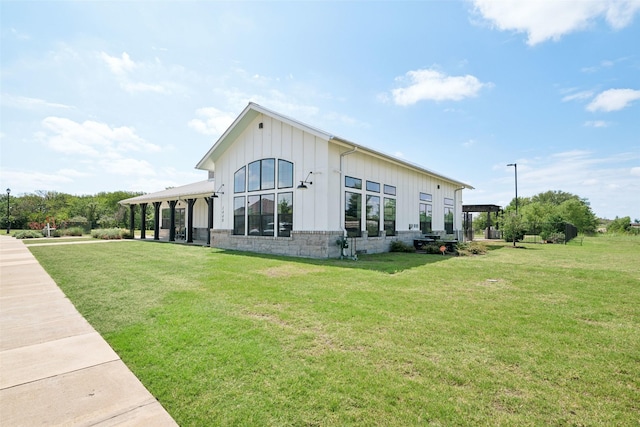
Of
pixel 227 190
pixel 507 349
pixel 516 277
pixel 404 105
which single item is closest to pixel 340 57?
pixel 404 105

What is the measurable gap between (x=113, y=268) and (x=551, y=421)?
10.00m

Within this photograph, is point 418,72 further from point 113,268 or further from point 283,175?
point 113,268

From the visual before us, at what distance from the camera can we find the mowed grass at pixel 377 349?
7.21 feet

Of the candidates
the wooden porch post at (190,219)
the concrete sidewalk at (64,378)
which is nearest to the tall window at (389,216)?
the wooden porch post at (190,219)

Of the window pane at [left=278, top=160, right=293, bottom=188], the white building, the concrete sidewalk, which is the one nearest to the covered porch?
the white building

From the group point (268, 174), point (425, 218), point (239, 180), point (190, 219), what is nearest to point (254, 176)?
point (268, 174)

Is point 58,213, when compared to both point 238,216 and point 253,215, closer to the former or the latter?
point 238,216

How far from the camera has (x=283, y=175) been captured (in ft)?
40.8

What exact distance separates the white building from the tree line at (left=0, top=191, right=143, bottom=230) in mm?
24747

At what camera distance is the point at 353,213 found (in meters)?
12.4

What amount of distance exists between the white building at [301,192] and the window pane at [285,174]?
4cm

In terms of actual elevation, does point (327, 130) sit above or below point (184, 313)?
above

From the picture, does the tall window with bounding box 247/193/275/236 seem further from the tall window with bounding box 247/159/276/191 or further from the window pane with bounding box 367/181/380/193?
the window pane with bounding box 367/181/380/193

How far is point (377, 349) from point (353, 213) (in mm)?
9315
